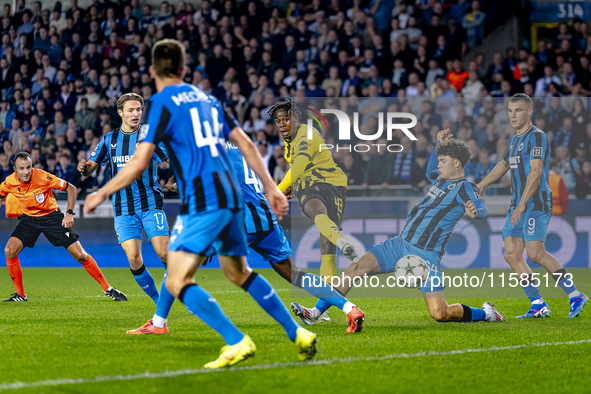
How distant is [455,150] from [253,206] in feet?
7.67

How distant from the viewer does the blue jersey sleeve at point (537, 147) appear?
7.07 m

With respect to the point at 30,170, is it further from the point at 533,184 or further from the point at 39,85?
the point at 39,85

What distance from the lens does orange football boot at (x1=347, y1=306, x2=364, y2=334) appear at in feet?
17.8

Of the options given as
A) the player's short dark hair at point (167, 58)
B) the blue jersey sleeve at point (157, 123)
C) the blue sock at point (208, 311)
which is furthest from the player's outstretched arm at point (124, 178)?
the blue sock at point (208, 311)

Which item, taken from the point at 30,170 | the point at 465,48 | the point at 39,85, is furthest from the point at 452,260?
the point at 39,85

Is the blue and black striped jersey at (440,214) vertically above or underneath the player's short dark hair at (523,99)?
underneath

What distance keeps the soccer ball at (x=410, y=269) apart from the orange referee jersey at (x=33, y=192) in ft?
15.2

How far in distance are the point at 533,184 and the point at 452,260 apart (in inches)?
51.7

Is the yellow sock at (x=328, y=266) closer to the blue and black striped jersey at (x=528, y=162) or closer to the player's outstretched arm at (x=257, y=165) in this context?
the blue and black striped jersey at (x=528, y=162)

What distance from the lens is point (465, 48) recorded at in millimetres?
15008

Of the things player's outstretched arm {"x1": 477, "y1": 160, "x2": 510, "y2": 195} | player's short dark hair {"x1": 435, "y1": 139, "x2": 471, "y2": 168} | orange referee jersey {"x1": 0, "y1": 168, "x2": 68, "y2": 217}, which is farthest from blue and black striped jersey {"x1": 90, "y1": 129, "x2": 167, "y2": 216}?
player's outstretched arm {"x1": 477, "y1": 160, "x2": 510, "y2": 195}

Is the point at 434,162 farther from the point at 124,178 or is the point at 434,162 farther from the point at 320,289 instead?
the point at 124,178

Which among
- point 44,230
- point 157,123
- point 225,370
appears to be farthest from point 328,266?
point 44,230

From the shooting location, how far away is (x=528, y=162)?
23.3 feet
